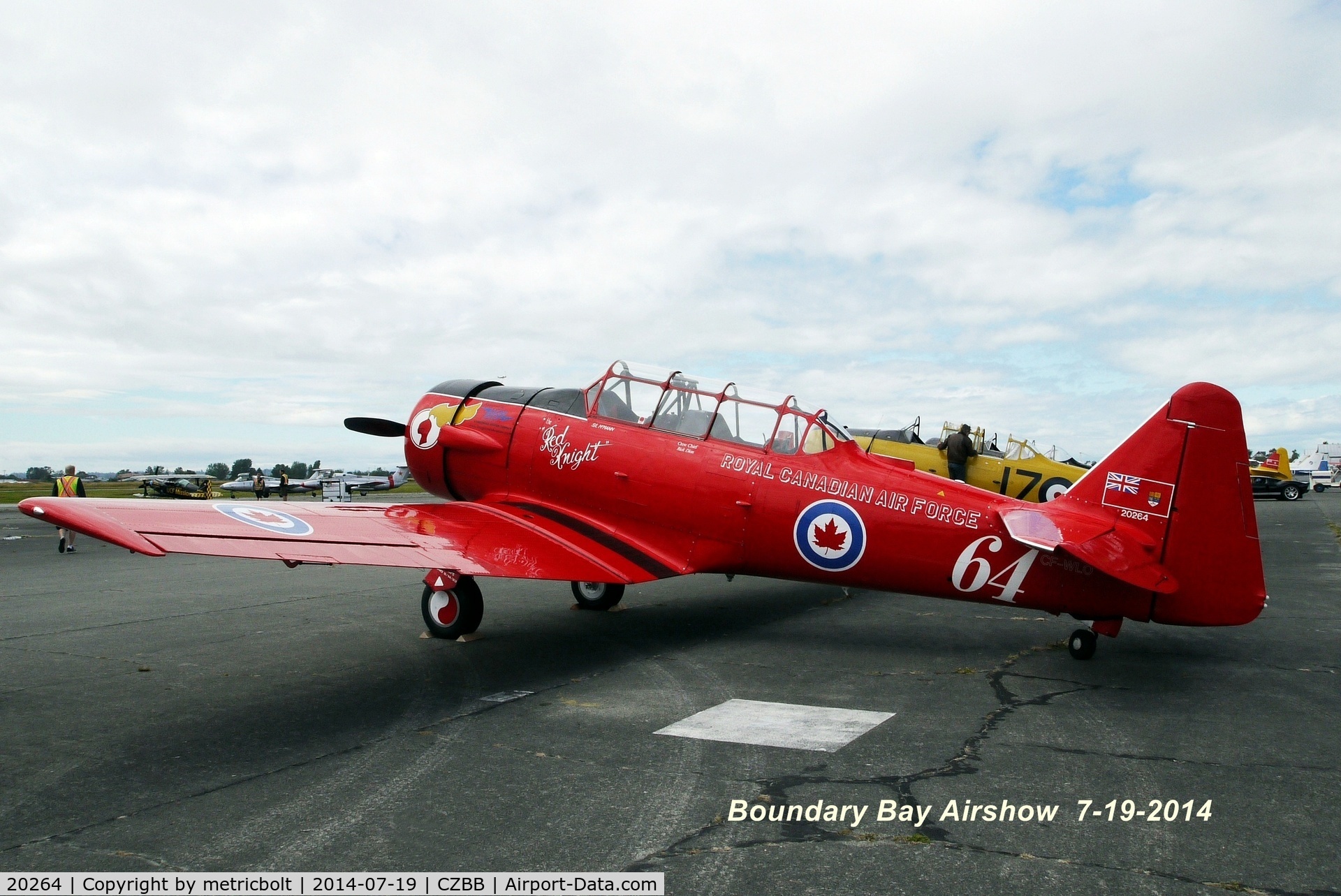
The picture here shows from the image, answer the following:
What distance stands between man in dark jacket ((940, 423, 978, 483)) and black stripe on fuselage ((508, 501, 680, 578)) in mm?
9293

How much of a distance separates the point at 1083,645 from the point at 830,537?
226cm

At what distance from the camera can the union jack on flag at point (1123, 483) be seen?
6.99m

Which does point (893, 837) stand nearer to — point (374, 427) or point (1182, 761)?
point (1182, 761)

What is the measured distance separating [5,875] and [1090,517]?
23.5 feet

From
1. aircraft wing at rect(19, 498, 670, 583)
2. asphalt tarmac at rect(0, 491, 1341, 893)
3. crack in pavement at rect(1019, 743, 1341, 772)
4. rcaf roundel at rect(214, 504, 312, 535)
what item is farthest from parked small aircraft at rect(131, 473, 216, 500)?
crack in pavement at rect(1019, 743, 1341, 772)

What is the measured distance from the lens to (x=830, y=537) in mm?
7809

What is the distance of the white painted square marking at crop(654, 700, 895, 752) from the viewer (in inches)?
202

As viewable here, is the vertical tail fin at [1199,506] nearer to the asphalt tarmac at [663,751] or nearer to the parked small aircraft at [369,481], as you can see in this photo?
the asphalt tarmac at [663,751]

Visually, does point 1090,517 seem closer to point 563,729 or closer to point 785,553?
point 785,553

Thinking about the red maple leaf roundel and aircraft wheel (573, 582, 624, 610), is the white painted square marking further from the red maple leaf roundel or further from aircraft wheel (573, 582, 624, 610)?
aircraft wheel (573, 582, 624, 610)

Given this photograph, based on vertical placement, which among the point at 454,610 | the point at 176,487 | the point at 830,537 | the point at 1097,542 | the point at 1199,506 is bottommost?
the point at 176,487

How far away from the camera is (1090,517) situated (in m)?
7.15

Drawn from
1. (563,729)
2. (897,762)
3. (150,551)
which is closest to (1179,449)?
(897,762)

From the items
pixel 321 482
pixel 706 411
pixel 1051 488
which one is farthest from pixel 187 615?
pixel 321 482
